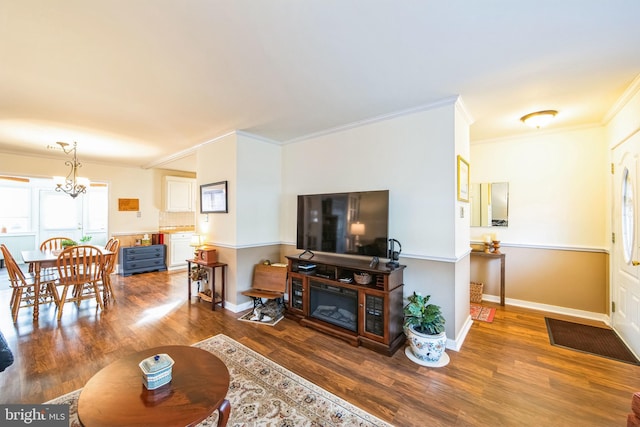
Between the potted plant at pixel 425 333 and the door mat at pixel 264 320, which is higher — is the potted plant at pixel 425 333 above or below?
above

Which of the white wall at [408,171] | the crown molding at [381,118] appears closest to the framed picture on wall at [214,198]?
the crown molding at [381,118]

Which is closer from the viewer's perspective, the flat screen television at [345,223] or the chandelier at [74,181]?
the flat screen television at [345,223]

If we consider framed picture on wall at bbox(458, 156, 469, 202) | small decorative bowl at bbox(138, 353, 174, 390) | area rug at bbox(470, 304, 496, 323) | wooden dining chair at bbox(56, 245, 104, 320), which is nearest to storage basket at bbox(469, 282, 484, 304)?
area rug at bbox(470, 304, 496, 323)

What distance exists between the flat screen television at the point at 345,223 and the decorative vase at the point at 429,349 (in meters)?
0.83

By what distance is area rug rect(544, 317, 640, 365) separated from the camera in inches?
99.3

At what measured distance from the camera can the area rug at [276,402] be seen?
1.72 meters

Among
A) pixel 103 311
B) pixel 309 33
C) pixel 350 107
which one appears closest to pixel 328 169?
pixel 350 107

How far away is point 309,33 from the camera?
5.52 ft

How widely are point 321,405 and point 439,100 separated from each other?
2.88m

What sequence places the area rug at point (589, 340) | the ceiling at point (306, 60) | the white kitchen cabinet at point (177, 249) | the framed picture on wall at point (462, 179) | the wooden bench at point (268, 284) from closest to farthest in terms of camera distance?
the ceiling at point (306, 60)
the area rug at point (589, 340)
the framed picture on wall at point (462, 179)
the wooden bench at point (268, 284)
the white kitchen cabinet at point (177, 249)

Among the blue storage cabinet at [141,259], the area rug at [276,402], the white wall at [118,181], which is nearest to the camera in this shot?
the area rug at [276,402]

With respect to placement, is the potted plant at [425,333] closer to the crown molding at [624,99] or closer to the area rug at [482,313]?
the area rug at [482,313]

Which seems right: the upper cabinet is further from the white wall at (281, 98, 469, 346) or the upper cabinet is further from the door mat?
the white wall at (281, 98, 469, 346)

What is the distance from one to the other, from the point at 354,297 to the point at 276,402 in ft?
4.17
